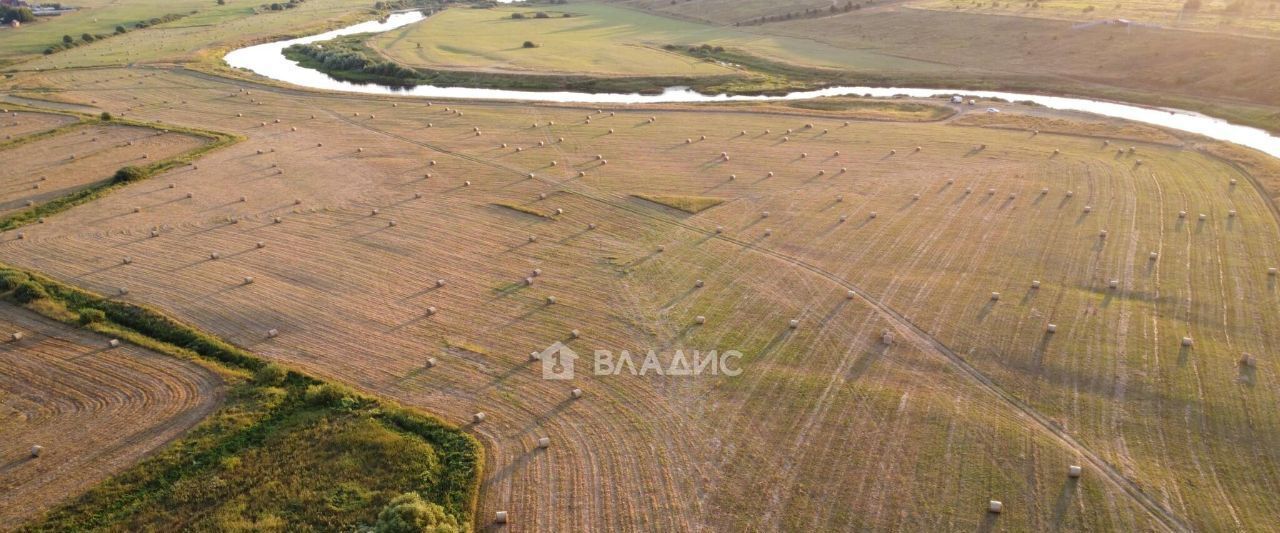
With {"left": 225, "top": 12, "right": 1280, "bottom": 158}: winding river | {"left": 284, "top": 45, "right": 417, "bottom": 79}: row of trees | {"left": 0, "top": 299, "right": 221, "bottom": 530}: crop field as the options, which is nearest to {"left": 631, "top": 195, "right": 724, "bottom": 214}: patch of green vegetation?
{"left": 0, "top": 299, "right": 221, "bottom": 530}: crop field

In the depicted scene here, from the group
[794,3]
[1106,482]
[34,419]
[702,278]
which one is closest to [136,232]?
[34,419]

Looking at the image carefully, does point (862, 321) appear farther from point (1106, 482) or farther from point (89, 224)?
point (89, 224)

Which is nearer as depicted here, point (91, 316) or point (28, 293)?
point (91, 316)

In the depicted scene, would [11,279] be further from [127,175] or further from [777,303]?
[777,303]

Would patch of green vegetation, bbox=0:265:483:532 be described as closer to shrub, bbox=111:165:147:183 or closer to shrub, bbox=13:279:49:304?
shrub, bbox=13:279:49:304

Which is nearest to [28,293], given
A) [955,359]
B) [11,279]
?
[11,279]

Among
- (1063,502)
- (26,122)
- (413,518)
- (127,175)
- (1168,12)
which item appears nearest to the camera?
(413,518)
